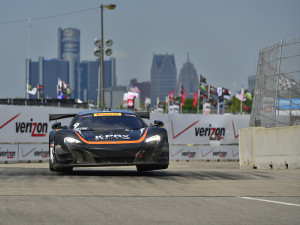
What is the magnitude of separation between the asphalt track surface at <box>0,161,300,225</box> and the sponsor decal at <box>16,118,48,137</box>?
63.0 ft

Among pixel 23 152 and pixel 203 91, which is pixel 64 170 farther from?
pixel 203 91

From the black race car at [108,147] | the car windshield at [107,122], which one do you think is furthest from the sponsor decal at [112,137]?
the car windshield at [107,122]

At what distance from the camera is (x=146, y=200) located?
27.6 feet

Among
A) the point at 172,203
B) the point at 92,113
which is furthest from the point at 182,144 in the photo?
the point at 172,203

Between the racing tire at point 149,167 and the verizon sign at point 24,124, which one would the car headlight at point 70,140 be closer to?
the racing tire at point 149,167

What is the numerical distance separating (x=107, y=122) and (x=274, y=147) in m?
6.67

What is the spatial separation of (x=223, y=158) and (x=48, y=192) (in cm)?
2846

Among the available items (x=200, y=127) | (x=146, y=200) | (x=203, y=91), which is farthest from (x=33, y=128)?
(x=203, y=91)

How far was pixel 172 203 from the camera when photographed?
8.12 m

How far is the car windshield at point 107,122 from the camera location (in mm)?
13133

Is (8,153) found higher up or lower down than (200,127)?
lower down

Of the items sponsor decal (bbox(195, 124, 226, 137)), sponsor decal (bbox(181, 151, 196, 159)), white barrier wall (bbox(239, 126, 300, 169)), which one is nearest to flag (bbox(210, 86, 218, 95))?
sponsor decal (bbox(195, 124, 226, 137))

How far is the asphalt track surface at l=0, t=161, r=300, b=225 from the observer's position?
6.75m

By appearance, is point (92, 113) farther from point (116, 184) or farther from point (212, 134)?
point (212, 134)
